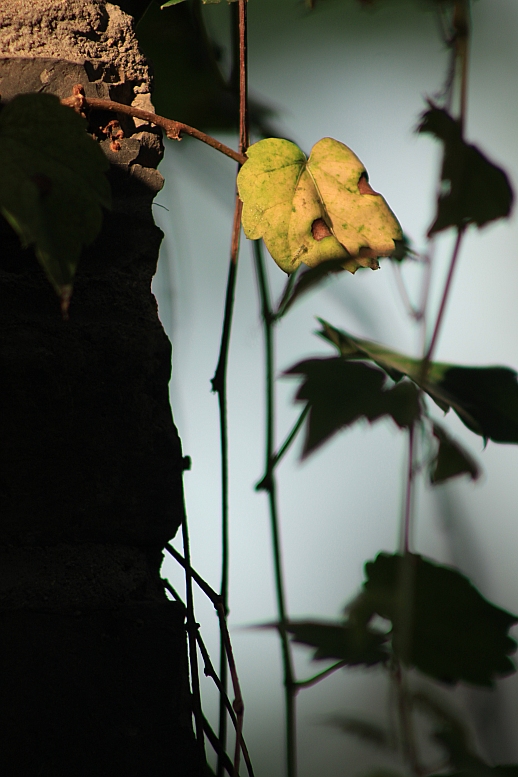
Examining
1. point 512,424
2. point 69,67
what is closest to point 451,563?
point 512,424

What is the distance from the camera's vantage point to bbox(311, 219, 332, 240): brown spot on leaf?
44 centimetres

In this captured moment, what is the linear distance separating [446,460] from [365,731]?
17 centimetres

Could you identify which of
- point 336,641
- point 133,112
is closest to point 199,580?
point 336,641

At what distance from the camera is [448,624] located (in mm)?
353

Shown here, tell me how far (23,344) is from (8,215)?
0.12 meters

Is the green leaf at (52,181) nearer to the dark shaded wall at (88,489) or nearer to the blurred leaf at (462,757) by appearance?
the dark shaded wall at (88,489)

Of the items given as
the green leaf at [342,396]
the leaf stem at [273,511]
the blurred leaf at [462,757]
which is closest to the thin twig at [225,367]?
the leaf stem at [273,511]

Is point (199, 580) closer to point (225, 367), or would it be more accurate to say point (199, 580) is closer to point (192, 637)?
point (192, 637)

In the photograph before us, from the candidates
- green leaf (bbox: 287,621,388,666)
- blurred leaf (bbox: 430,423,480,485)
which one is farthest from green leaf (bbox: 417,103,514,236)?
green leaf (bbox: 287,621,388,666)

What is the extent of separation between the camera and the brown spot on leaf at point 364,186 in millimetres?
449

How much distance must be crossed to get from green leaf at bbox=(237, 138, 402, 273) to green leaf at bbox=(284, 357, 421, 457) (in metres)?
0.08

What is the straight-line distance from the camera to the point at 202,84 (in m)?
0.72

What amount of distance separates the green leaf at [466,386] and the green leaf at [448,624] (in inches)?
4.0

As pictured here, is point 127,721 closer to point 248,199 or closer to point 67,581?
point 67,581
